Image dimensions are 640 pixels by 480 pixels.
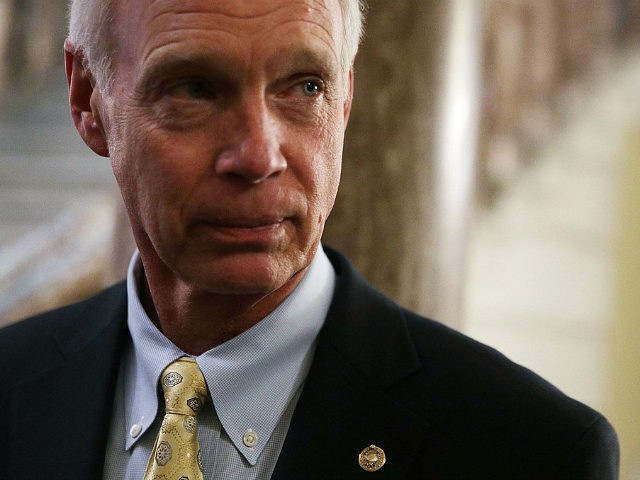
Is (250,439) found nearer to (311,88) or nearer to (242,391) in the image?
(242,391)

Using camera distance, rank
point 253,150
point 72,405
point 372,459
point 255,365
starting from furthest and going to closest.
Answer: point 72,405 < point 255,365 < point 372,459 < point 253,150

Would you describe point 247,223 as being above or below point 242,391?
above

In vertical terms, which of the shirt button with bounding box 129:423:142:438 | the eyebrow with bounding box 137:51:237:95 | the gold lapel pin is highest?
the eyebrow with bounding box 137:51:237:95

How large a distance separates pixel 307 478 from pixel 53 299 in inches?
158

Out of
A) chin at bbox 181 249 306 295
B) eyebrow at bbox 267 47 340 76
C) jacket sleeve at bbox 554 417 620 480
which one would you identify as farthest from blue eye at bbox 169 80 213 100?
jacket sleeve at bbox 554 417 620 480

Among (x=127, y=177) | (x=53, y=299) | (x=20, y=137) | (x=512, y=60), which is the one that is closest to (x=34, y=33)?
(x=20, y=137)

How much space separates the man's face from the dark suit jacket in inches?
10.1

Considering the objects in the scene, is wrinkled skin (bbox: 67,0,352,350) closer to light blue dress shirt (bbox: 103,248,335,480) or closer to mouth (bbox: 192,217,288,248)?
mouth (bbox: 192,217,288,248)

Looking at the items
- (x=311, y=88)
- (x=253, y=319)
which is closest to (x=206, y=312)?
(x=253, y=319)

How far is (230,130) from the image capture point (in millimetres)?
1739

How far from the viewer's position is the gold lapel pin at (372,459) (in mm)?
1803

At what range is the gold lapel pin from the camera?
1803 millimetres

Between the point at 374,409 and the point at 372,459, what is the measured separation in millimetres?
103

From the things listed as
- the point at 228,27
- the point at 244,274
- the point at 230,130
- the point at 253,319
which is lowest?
the point at 253,319
